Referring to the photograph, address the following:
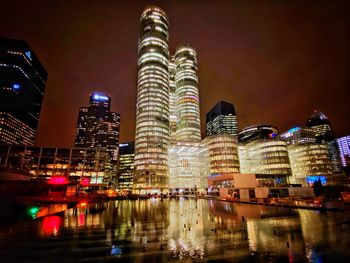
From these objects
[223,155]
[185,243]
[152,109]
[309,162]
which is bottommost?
[185,243]

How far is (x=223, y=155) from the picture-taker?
136 metres

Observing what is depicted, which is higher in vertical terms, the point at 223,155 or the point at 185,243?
the point at 223,155

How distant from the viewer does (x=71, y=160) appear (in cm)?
14400

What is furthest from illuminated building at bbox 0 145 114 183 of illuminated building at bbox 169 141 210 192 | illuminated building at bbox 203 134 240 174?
illuminated building at bbox 203 134 240 174

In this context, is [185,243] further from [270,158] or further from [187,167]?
[187,167]

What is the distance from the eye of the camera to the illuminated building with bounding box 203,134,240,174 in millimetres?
133875

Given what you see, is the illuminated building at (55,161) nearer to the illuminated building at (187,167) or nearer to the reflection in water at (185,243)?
the illuminated building at (187,167)

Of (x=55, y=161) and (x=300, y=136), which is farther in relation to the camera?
(x=300, y=136)

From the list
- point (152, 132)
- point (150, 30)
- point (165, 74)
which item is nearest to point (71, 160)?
point (152, 132)

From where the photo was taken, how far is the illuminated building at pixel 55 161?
5349 inches

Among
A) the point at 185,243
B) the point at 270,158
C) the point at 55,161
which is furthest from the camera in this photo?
the point at 55,161

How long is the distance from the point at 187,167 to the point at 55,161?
10070 cm

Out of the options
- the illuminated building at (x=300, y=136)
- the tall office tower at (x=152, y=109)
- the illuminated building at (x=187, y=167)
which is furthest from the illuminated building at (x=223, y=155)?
the illuminated building at (x=300, y=136)

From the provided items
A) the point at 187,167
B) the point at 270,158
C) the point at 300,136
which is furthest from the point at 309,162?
the point at 187,167
